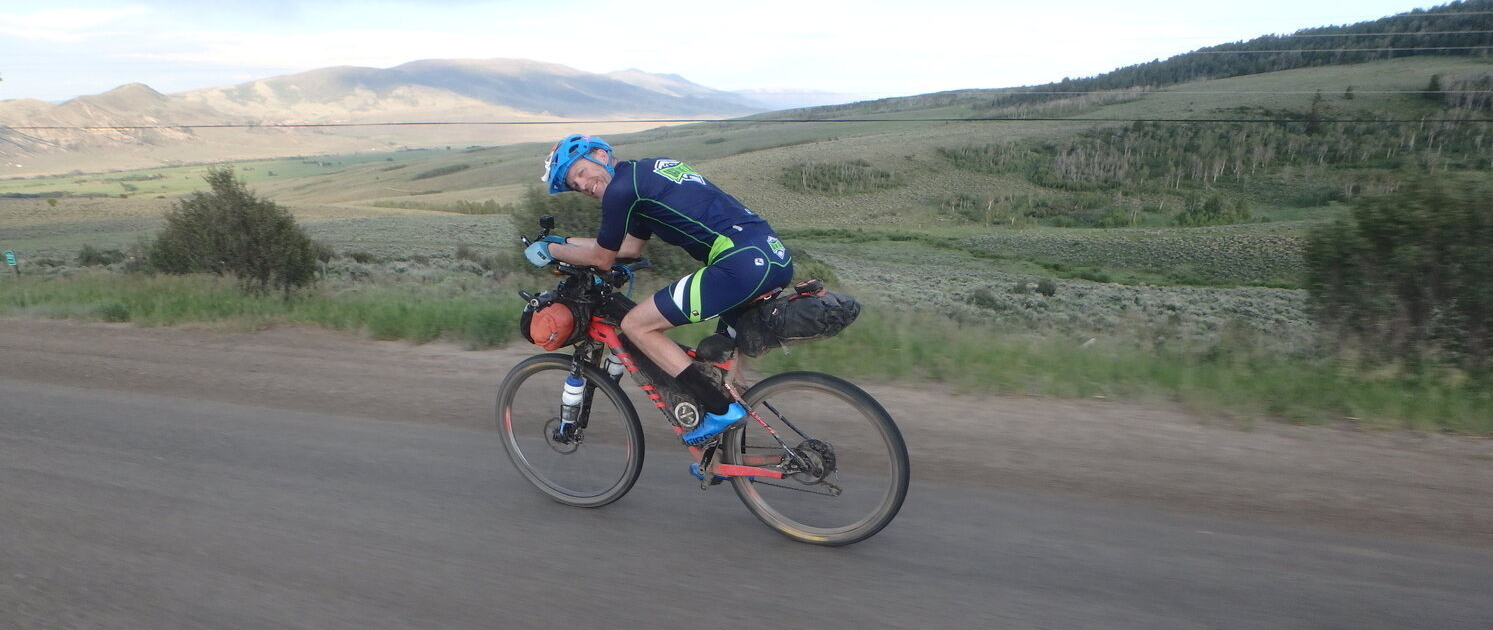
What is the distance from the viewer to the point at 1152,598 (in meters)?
3.75

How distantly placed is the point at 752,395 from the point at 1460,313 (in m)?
6.70

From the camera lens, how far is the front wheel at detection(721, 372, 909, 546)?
13.3 ft

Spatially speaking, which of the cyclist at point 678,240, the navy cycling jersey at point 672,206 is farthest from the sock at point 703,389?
the navy cycling jersey at point 672,206

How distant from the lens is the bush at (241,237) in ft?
57.6

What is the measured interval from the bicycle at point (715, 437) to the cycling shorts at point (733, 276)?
298 mm

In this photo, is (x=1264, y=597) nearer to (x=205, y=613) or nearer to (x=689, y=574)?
(x=689, y=574)

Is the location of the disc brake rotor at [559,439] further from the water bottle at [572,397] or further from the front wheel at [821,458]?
the front wheel at [821,458]

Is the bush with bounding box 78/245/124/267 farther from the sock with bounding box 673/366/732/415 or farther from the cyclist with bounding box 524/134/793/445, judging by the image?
the sock with bounding box 673/366/732/415

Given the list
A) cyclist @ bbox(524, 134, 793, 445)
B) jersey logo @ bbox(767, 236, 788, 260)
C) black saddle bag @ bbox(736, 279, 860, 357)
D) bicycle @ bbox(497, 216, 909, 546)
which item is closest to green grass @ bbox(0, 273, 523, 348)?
bicycle @ bbox(497, 216, 909, 546)

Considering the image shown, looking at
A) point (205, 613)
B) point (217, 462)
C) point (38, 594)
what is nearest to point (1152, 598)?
Answer: point (205, 613)

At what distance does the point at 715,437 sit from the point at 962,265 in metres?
35.0

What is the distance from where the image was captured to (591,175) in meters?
4.23

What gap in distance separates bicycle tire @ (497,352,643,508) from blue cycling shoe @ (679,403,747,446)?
0.32 meters

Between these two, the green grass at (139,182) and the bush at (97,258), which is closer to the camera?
the bush at (97,258)
